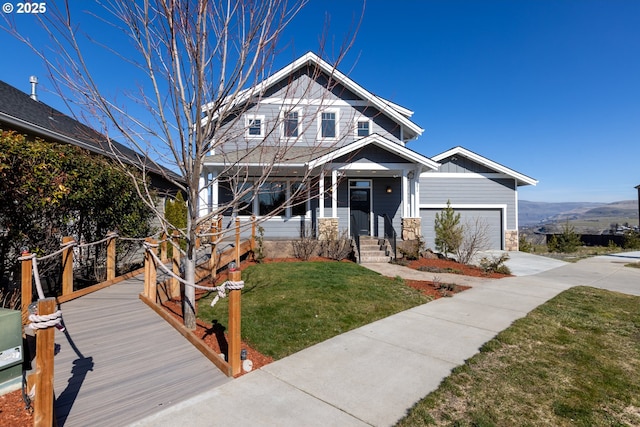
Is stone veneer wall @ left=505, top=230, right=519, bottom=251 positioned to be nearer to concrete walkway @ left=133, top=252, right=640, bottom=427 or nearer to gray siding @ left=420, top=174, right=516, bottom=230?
gray siding @ left=420, top=174, right=516, bottom=230

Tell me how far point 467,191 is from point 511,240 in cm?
330

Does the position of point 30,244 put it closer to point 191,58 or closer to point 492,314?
point 191,58

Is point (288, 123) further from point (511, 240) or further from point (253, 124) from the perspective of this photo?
point (511, 240)

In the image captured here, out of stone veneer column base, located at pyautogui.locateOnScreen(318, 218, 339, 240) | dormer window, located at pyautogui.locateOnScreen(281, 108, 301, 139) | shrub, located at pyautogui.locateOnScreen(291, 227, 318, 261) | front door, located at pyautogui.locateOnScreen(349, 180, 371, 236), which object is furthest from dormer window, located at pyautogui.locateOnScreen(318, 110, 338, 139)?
dormer window, located at pyautogui.locateOnScreen(281, 108, 301, 139)

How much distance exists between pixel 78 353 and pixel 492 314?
6.25 m

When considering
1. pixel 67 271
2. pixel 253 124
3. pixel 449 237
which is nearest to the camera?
pixel 253 124

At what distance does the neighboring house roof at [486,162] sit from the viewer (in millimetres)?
14641

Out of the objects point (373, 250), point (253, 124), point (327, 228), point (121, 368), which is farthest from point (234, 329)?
point (373, 250)

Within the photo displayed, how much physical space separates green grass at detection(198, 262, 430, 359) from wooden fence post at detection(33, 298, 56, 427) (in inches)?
85.5

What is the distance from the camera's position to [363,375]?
3.38 meters

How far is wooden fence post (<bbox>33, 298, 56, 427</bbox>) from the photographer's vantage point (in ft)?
7.06

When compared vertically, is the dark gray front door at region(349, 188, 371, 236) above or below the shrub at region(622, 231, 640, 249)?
above

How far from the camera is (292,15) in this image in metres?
3.93

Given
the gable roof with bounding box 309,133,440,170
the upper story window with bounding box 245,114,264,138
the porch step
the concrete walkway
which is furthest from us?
the gable roof with bounding box 309,133,440,170
